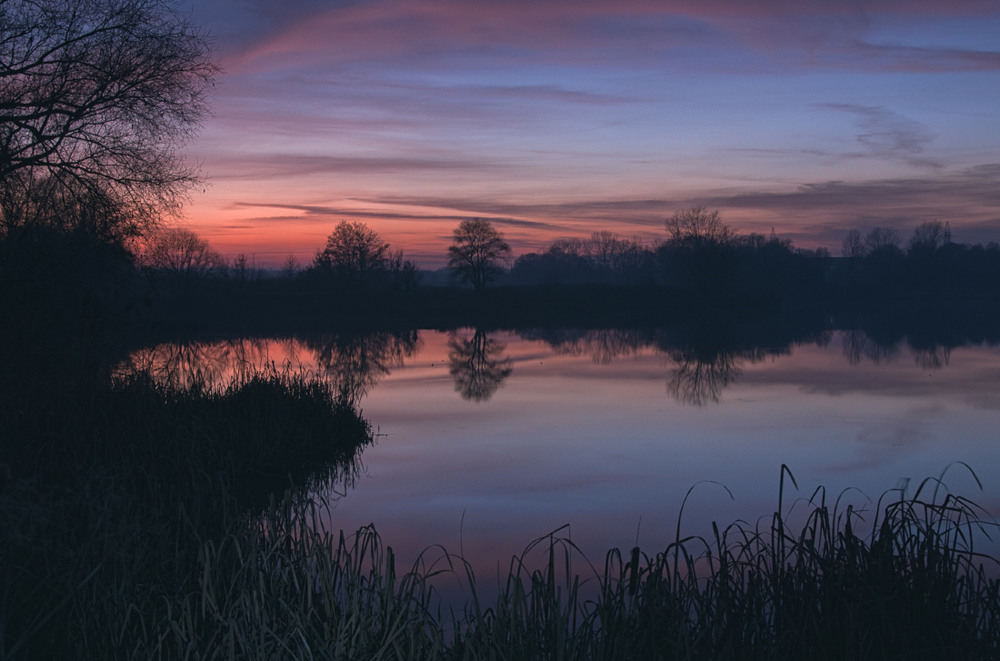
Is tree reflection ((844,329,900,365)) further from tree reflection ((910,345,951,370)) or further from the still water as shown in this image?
tree reflection ((910,345,951,370))

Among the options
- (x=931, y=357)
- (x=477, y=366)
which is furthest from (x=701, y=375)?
(x=931, y=357)

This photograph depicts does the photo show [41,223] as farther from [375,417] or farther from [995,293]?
[995,293]

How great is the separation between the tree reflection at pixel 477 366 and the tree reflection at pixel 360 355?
70.4 inches

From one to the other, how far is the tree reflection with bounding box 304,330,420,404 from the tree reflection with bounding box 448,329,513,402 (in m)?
1.79

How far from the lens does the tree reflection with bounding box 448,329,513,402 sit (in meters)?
18.7

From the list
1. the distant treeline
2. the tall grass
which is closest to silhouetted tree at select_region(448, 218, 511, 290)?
the distant treeline

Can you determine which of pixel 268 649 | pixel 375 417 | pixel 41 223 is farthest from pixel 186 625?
pixel 375 417

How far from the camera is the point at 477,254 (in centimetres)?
6100

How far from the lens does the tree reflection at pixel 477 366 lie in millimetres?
18719

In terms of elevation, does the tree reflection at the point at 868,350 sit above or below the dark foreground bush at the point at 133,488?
above

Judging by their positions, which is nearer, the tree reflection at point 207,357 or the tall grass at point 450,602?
the tall grass at point 450,602

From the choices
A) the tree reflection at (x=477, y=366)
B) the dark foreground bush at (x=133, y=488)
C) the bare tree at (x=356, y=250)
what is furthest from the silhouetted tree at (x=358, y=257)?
the dark foreground bush at (x=133, y=488)

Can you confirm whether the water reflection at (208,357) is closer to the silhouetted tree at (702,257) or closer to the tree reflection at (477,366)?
the tree reflection at (477,366)

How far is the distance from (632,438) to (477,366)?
39.9 ft
